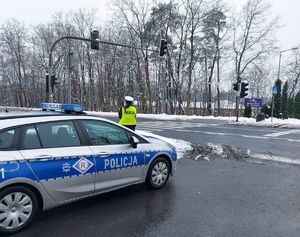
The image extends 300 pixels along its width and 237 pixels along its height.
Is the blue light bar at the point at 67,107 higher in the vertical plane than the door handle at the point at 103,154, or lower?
higher

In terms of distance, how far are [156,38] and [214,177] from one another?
30.1 metres

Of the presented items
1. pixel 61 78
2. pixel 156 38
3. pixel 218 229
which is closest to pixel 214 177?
pixel 218 229

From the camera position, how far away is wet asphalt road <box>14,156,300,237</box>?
3633mm

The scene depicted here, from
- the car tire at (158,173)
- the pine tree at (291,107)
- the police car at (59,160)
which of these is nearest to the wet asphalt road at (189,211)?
the car tire at (158,173)

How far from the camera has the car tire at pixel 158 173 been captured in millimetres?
5129

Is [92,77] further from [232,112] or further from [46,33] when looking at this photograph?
[232,112]

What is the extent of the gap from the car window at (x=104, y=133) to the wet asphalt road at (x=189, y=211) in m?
1.03

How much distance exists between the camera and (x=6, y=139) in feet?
11.1

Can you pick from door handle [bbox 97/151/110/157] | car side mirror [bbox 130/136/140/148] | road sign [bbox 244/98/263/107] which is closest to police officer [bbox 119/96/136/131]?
car side mirror [bbox 130/136/140/148]

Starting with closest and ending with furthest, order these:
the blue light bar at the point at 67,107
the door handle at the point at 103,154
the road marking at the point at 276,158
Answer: the door handle at the point at 103,154
the blue light bar at the point at 67,107
the road marking at the point at 276,158

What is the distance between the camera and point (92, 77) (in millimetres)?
43500

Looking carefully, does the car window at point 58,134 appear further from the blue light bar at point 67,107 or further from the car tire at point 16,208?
the car tire at point 16,208

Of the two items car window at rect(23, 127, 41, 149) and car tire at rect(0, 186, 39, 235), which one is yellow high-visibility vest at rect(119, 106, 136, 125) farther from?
car tire at rect(0, 186, 39, 235)

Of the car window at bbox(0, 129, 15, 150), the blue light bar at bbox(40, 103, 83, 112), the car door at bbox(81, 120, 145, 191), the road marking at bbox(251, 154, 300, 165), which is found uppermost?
the blue light bar at bbox(40, 103, 83, 112)
